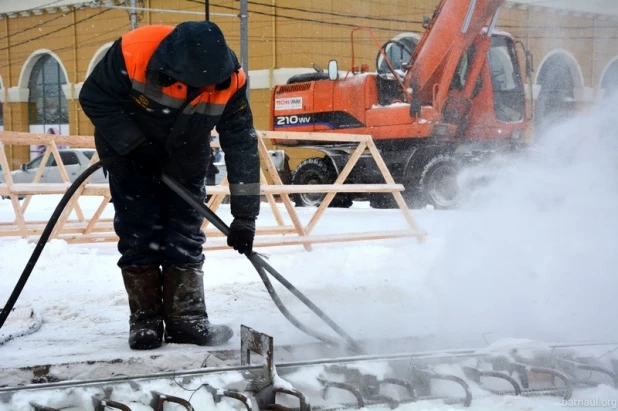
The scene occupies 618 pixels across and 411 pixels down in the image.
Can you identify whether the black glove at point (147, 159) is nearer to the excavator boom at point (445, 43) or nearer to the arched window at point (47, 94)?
the excavator boom at point (445, 43)

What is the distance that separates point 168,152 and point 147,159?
0.11 meters

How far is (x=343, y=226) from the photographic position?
349 inches

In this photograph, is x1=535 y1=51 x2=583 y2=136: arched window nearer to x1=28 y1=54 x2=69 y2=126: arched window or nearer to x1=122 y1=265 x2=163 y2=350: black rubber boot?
x1=122 y1=265 x2=163 y2=350: black rubber boot

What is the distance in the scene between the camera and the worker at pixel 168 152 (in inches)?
118

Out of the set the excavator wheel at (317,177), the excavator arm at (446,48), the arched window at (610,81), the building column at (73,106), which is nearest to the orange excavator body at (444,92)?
the excavator arm at (446,48)

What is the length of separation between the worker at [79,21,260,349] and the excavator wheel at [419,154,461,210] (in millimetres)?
7727

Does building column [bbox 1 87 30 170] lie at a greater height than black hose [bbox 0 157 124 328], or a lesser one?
lesser

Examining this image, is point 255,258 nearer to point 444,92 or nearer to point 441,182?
point 441,182

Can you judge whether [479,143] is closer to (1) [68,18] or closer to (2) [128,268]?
(2) [128,268]

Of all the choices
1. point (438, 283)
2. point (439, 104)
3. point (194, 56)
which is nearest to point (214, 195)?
point (438, 283)

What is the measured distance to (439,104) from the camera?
1098 cm

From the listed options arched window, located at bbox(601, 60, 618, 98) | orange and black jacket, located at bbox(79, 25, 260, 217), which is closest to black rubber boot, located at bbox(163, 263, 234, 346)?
orange and black jacket, located at bbox(79, 25, 260, 217)

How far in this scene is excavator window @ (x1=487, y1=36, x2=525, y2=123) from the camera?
1170cm

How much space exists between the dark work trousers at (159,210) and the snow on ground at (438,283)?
1.54 feet
